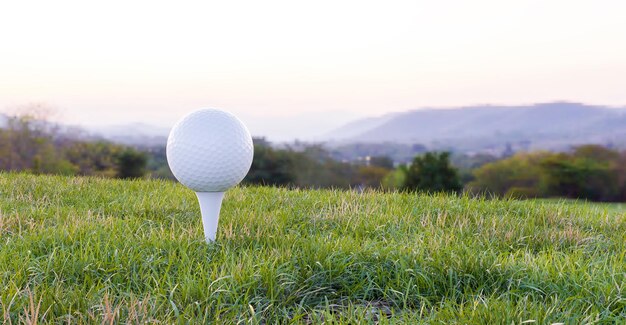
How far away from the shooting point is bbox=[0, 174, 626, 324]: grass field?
7.69 feet

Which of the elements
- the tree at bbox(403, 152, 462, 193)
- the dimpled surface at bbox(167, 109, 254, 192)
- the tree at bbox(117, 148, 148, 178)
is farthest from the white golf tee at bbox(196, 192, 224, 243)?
the tree at bbox(117, 148, 148, 178)

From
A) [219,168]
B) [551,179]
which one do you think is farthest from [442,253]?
[551,179]

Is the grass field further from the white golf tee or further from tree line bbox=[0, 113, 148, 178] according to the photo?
tree line bbox=[0, 113, 148, 178]

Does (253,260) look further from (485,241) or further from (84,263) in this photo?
(485,241)

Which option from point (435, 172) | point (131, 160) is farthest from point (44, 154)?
point (435, 172)

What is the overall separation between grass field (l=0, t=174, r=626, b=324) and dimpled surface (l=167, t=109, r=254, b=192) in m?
0.38

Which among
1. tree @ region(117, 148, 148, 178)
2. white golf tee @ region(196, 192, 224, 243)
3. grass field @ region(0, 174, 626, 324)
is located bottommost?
tree @ region(117, 148, 148, 178)

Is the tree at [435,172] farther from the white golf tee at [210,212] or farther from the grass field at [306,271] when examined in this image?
the white golf tee at [210,212]

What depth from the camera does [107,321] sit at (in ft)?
7.11

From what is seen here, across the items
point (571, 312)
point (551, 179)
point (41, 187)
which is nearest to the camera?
point (571, 312)

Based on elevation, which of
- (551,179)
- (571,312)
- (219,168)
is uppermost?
(219,168)

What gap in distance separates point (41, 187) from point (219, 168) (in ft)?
11.7

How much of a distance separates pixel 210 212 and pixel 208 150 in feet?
1.42

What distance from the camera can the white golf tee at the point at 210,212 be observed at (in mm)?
3434
